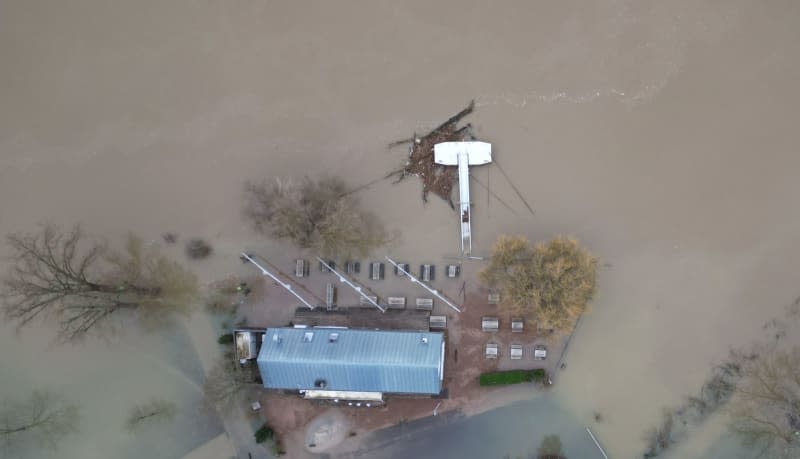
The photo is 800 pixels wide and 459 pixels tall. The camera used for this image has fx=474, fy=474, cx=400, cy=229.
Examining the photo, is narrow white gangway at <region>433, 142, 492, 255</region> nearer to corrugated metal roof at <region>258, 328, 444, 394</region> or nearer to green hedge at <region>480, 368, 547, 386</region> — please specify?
corrugated metal roof at <region>258, 328, 444, 394</region>

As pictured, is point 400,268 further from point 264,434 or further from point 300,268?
point 264,434

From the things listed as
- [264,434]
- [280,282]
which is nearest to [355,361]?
[280,282]

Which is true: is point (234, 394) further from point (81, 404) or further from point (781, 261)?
point (781, 261)

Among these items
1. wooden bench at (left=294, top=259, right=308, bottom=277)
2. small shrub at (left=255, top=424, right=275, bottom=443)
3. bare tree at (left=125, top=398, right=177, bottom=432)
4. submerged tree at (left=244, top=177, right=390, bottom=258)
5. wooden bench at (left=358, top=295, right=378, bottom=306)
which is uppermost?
submerged tree at (left=244, top=177, right=390, bottom=258)

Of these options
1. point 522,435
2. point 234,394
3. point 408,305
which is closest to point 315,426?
point 234,394

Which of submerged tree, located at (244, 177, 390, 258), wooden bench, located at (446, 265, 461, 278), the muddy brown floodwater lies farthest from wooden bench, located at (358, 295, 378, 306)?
wooden bench, located at (446, 265, 461, 278)

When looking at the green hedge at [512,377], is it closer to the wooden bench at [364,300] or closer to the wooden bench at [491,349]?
the wooden bench at [491,349]
